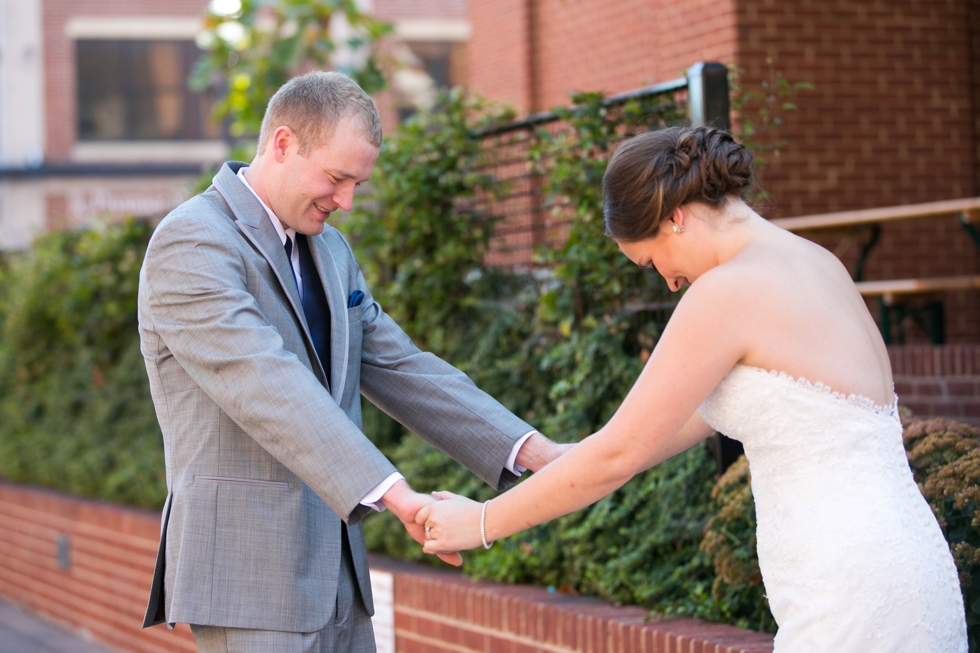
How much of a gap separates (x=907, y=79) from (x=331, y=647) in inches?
247

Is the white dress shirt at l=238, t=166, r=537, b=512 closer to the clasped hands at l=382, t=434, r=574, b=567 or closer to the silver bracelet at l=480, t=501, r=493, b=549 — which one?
the clasped hands at l=382, t=434, r=574, b=567

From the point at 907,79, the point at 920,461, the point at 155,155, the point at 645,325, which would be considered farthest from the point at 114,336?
the point at 155,155

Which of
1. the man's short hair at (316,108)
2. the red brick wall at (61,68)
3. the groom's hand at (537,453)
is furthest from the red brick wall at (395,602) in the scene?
the red brick wall at (61,68)

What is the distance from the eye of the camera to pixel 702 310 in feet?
7.97

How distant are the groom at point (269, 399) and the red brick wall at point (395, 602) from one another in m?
1.29

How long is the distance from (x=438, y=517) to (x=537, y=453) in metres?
0.48

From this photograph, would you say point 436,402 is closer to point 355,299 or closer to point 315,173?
point 355,299

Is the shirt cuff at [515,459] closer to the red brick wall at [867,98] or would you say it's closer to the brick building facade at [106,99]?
the red brick wall at [867,98]

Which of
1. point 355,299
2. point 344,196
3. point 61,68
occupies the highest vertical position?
point 61,68

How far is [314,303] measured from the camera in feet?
10.5

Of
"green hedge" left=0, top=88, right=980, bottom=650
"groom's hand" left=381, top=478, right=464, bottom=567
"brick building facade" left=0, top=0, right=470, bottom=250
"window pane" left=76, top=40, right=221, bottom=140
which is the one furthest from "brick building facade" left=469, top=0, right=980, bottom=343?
"window pane" left=76, top=40, right=221, bottom=140

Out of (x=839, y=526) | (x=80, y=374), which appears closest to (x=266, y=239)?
(x=839, y=526)

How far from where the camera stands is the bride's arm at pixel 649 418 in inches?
95.7

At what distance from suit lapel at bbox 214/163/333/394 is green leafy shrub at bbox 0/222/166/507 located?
16.7 ft
